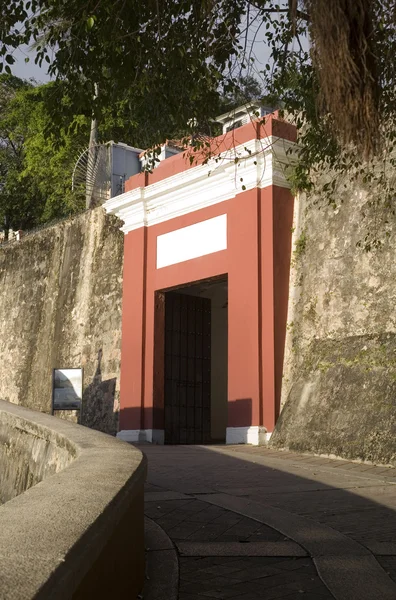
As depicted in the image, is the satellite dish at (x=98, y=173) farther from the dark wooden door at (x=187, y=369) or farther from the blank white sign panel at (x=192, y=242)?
the dark wooden door at (x=187, y=369)

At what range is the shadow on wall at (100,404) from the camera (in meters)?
14.8

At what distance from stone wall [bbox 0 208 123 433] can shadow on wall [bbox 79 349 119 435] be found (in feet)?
0.06

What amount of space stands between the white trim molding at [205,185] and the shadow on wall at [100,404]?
2.95 meters

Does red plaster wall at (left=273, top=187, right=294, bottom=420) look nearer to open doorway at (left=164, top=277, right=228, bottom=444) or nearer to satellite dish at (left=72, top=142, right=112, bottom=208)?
open doorway at (left=164, top=277, right=228, bottom=444)

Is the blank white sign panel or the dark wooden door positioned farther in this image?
the dark wooden door

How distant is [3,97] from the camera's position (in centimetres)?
3341

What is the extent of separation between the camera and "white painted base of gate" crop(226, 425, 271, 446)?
11.4m

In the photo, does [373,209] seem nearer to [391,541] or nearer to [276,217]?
[276,217]

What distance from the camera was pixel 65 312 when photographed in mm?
17094

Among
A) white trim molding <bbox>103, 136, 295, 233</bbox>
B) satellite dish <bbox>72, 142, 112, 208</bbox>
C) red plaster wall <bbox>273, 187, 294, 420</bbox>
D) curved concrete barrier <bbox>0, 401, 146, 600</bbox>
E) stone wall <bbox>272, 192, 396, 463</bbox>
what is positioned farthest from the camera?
satellite dish <bbox>72, 142, 112, 208</bbox>

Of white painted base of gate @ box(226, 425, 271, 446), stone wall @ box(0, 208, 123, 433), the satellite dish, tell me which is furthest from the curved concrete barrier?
the satellite dish

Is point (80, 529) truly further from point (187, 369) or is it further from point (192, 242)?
point (187, 369)

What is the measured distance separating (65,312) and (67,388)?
145 inches

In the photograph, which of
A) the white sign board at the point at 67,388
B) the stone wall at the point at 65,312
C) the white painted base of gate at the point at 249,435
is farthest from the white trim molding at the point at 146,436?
the white painted base of gate at the point at 249,435
